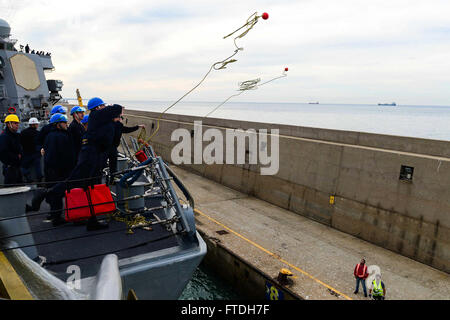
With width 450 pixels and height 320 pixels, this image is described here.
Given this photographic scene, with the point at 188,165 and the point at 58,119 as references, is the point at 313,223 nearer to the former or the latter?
the point at 58,119

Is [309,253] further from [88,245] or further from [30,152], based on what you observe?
[30,152]

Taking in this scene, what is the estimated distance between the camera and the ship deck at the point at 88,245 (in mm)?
4543

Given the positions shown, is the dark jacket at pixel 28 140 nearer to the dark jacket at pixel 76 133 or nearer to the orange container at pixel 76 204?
the dark jacket at pixel 76 133

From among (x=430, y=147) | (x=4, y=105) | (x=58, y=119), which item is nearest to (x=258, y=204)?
(x=430, y=147)

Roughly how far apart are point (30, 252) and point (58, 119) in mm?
2861

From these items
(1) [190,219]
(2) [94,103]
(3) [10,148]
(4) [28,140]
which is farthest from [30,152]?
(1) [190,219]

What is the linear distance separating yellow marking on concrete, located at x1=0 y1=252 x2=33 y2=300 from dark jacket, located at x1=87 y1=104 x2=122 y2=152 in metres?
2.61

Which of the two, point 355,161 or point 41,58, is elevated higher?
point 41,58

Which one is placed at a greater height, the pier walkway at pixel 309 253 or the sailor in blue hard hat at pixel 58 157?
the sailor in blue hard hat at pixel 58 157

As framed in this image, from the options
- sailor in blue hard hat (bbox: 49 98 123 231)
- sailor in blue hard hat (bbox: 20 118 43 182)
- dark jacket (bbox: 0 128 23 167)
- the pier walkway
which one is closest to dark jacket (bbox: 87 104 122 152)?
sailor in blue hard hat (bbox: 49 98 123 231)

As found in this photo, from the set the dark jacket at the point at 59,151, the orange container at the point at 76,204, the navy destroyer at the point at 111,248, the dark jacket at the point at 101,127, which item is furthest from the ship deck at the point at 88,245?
the dark jacket at the point at 101,127

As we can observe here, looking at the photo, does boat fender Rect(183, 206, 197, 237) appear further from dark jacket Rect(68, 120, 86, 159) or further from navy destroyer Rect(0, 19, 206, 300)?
dark jacket Rect(68, 120, 86, 159)

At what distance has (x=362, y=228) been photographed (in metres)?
10.6

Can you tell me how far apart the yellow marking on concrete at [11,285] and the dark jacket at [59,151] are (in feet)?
9.49
